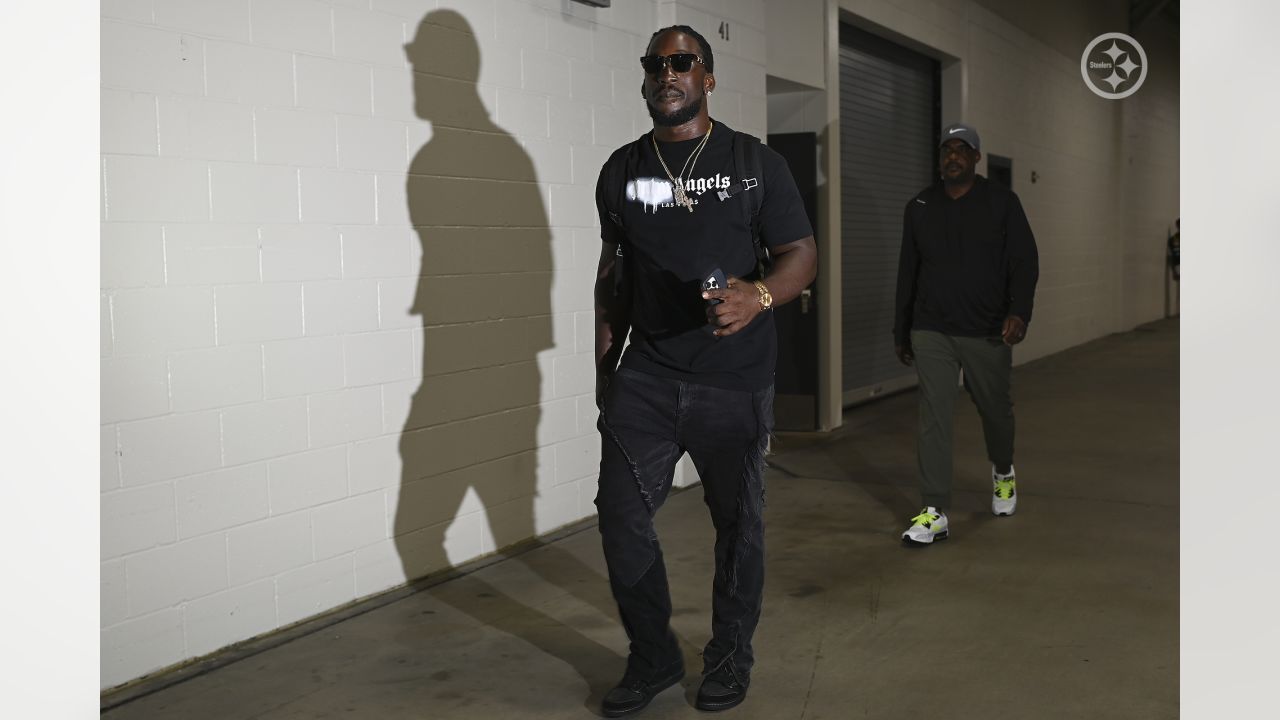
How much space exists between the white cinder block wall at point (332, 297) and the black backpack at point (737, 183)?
1.41 m

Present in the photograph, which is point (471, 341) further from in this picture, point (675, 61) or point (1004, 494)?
point (1004, 494)

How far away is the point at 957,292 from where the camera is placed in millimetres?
5387

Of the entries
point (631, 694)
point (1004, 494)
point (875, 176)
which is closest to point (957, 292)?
point (1004, 494)

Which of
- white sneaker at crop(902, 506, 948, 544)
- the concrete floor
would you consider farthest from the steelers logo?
white sneaker at crop(902, 506, 948, 544)

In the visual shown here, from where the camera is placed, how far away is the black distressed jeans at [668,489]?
133 inches

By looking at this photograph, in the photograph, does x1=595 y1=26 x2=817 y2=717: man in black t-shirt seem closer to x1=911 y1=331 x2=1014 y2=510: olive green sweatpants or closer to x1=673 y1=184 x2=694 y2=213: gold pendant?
x1=673 y1=184 x2=694 y2=213: gold pendant

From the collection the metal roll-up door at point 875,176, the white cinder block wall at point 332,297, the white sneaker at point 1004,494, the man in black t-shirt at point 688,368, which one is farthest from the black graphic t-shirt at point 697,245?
the metal roll-up door at point 875,176

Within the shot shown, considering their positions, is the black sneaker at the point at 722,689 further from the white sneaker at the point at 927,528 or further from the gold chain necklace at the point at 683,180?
the white sneaker at the point at 927,528

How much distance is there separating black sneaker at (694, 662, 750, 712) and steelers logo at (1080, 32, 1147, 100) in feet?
50.7

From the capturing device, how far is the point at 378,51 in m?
4.61

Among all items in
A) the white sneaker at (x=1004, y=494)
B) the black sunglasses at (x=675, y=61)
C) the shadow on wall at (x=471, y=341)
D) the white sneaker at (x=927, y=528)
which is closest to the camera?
the black sunglasses at (x=675, y=61)
